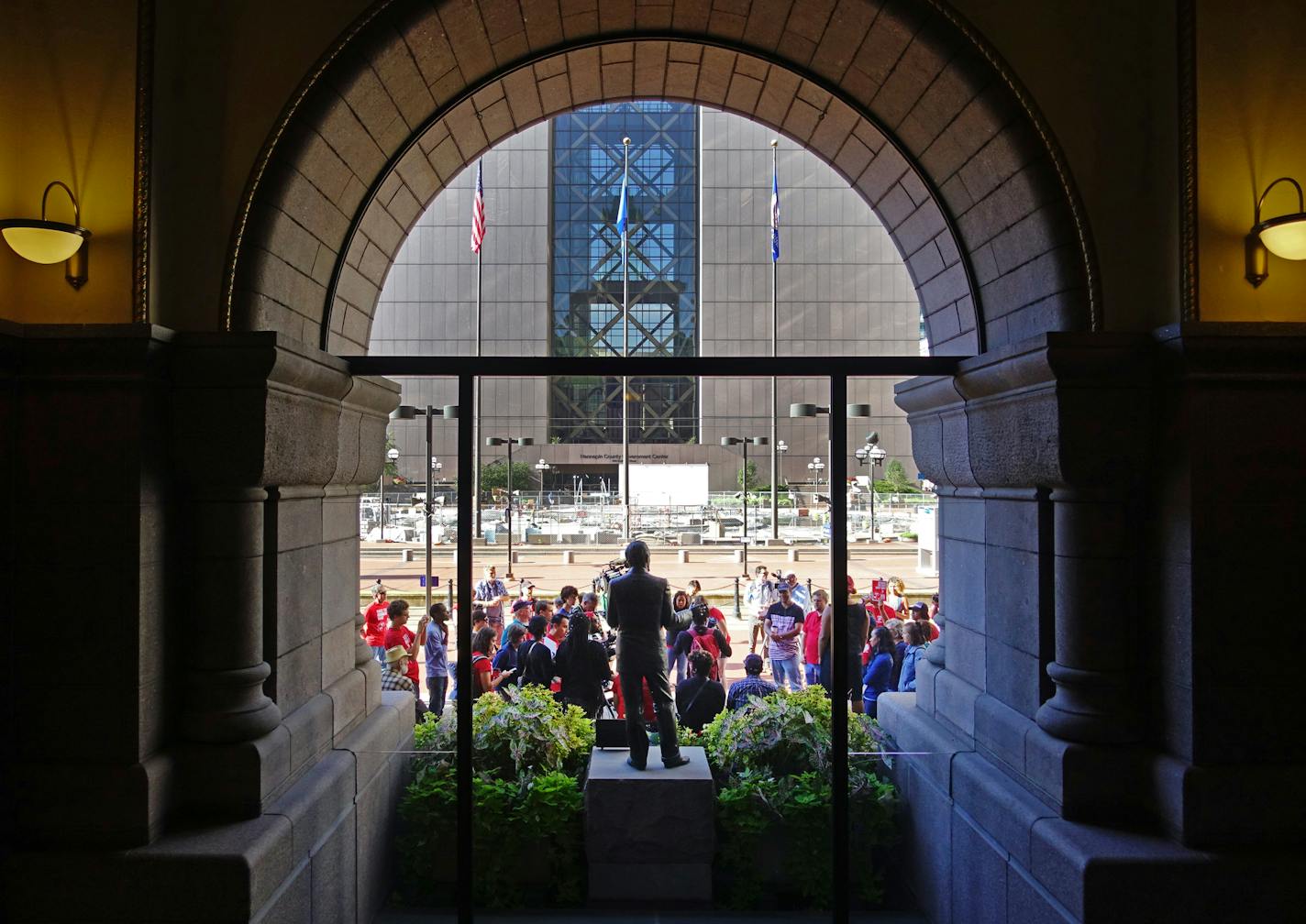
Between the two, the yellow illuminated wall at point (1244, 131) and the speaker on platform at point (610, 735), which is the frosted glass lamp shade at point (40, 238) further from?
the yellow illuminated wall at point (1244, 131)

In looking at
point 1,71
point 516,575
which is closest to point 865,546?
point 516,575

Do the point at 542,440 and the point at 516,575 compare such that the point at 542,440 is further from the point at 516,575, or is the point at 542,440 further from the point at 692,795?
the point at 692,795

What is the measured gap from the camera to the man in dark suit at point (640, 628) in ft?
19.1

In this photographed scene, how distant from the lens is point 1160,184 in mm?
4074

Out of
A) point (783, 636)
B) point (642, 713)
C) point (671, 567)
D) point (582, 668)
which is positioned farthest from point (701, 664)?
point (671, 567)

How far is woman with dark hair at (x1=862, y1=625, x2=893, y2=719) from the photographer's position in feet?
25.3

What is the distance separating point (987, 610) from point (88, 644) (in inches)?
181

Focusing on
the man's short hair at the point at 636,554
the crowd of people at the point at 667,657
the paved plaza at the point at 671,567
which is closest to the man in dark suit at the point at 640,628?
the man's short hair at the point at 636,554

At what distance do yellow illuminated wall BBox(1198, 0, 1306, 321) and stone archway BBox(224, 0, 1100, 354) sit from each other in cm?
55

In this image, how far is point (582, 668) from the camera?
7.17m

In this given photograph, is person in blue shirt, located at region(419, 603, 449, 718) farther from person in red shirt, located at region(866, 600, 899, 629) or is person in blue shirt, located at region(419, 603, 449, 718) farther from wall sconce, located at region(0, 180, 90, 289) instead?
wall sconce, located at region(0, 180, 90, 289)

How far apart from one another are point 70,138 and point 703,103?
12.8 ft

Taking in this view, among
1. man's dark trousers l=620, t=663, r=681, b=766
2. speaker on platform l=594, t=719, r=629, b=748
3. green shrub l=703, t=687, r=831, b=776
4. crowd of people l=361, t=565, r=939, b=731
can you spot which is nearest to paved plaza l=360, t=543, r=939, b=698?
crowd of people l=361, t=565, r=939, b=731

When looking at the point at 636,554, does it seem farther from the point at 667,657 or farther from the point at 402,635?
the point at 402,635
